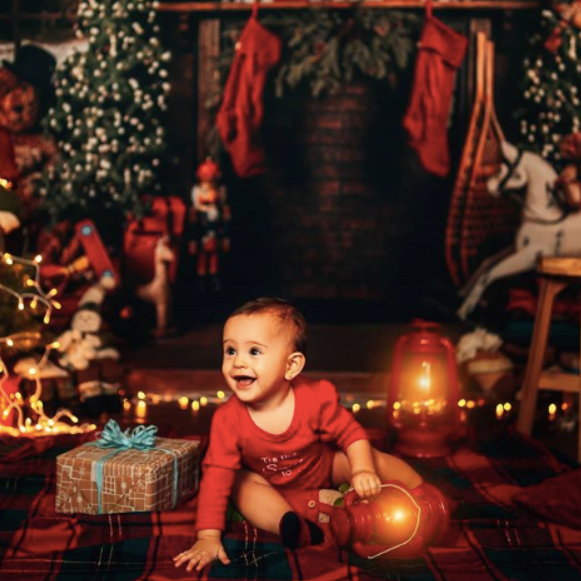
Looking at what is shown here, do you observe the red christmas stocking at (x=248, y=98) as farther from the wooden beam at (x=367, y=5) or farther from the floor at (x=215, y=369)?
the floor at (x=215, y=369)

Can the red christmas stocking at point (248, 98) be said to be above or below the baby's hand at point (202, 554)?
above

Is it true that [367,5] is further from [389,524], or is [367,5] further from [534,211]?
[389,524]

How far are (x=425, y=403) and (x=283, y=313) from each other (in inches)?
51.1

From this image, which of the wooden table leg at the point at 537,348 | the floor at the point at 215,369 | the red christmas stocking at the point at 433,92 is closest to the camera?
the wooden table leg at the point at 537,348

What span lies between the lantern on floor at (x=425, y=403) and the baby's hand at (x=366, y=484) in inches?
39.1

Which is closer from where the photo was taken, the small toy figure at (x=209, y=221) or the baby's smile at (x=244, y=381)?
the baby's smile at (x=244, y=381)

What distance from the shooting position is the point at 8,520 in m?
2.55

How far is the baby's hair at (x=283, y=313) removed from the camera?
2367 mm

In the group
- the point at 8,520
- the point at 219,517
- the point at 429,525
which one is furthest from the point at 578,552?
the point at 8,520

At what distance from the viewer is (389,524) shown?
230 centimetres

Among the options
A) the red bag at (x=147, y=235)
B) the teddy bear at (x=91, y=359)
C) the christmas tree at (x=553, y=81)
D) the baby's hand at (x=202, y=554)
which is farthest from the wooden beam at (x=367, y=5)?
the baby's hand at (x=202, y=554)

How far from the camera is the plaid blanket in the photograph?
2160 millimetres

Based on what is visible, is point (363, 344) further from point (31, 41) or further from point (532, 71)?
point (31, 41)

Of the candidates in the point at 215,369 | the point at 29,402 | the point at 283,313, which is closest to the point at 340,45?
the point at 215,369
